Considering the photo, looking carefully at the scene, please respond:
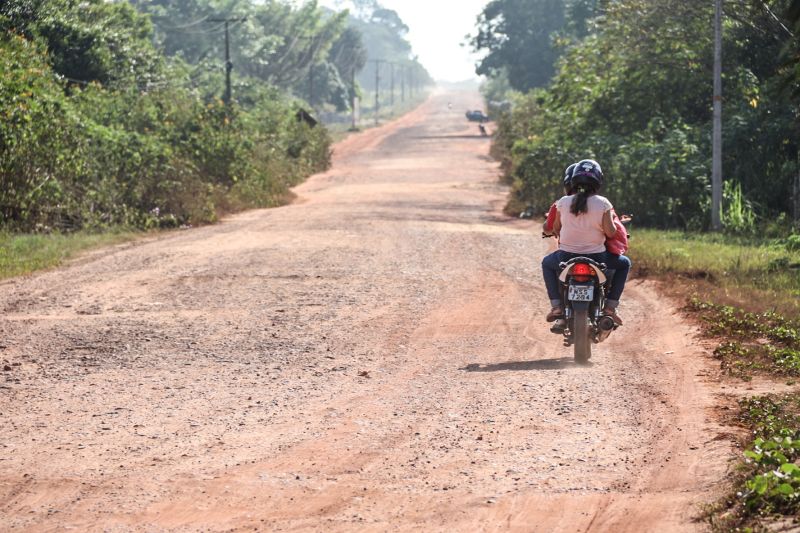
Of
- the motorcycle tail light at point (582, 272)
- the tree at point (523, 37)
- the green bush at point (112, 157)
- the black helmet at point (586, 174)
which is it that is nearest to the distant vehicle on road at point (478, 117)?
the tree at point (523, 37)

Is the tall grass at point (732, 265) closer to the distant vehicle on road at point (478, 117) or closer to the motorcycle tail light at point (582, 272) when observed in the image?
the motorcycle tail light at point (582, 272)

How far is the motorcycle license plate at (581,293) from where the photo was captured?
9.77m

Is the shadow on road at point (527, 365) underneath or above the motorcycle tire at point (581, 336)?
underneath

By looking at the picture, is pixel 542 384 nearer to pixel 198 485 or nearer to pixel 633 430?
pixel 633 430

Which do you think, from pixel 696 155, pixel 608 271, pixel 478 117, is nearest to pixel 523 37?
pixel 478 117

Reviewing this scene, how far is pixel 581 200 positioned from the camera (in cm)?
998

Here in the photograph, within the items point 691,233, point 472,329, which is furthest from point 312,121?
point 472,329

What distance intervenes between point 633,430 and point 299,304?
6.55 m

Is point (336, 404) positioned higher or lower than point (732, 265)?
higher

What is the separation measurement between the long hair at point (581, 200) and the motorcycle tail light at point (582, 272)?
0.49 meters

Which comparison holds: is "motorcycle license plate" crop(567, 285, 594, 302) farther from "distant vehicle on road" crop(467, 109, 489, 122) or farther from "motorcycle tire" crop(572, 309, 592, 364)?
"distant vehicle on road" crop(467, 109, 489, 122)

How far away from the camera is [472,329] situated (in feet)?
38.8

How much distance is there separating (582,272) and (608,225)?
51 centimetres

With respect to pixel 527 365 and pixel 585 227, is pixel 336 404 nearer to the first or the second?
pixel 527 365
